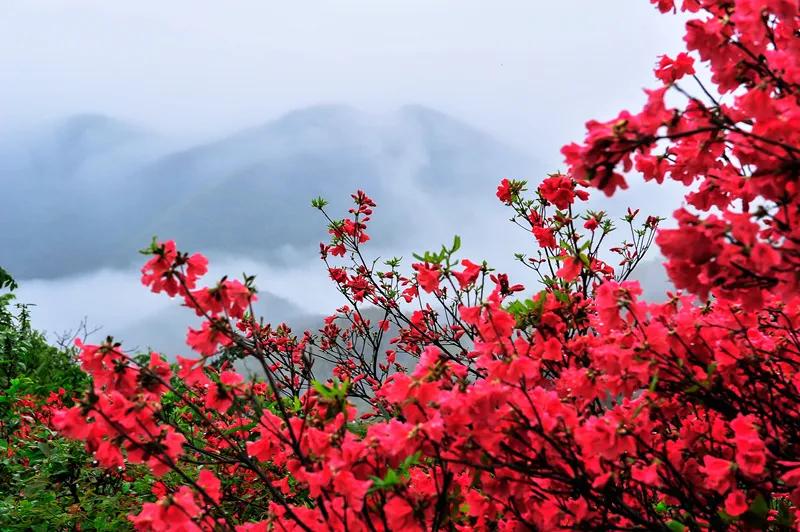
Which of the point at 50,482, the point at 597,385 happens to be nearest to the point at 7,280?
the point at 50,482

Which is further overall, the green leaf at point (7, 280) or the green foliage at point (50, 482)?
the green leaf at point (7, 280)

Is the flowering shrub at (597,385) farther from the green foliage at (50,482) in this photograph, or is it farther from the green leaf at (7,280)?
the green leaf at (7,280)

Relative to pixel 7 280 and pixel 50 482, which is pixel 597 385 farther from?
pixel 7 280

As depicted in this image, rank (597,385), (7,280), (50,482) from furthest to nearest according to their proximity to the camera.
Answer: (7,280) < (50,482) < (597,385)

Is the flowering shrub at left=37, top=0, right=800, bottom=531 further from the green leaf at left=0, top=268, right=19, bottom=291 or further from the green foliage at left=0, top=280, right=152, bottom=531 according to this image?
the green leaf at left=0, top=268, right=19, bottom=291

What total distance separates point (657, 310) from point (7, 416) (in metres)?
6.07

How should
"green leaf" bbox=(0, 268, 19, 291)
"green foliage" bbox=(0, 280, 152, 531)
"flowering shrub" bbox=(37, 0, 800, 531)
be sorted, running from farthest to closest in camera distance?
"green leaf" bbox=(0, 268, 19, 291), "green foliage" bbox=(0, 280, 152, 531), "flowering shrub" bbox=(37, 0, 800, 531)

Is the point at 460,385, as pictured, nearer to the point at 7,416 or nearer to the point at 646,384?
the point at 646,384

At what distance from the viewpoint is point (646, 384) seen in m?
2.12

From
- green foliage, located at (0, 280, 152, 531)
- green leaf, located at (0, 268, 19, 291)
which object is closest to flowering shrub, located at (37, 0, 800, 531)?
green foliage, located at (0, 280, 152, 531)

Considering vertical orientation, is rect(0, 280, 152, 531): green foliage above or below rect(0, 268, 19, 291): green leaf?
below

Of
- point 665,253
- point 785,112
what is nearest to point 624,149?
point 665,253

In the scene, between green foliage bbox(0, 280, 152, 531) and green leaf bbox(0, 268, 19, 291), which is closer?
green foliage bbox(0, 280, 152, 531)

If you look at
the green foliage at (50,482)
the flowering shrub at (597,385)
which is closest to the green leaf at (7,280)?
the green foliage at (50,482)
